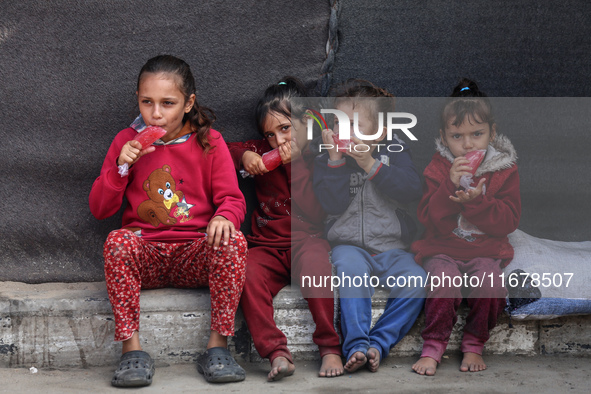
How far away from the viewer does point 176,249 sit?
2582 mm

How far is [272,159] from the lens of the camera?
2.84 metres

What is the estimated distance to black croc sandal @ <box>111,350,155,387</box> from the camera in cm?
225

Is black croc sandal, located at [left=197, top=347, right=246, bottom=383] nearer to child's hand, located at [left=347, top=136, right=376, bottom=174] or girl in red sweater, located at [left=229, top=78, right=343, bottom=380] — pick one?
girl in red sweater, located at [left=229, top=78, right=343, bottom=380]

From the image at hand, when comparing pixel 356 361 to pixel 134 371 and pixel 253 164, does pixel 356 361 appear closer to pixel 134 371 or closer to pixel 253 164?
pixel 134 371

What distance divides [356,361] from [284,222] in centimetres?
79

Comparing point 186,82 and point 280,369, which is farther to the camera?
point 186,82

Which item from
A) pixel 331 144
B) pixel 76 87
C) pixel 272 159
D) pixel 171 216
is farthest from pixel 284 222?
pixel 76 87

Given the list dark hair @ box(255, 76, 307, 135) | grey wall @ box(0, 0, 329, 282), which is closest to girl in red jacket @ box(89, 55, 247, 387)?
dark hair @ box(255, 76, 307, 135)

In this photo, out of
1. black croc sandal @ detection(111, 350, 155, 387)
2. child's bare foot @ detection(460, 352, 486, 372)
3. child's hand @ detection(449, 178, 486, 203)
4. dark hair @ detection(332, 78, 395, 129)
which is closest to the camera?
black croc sandal @ detection(111, 350, 155, 387)

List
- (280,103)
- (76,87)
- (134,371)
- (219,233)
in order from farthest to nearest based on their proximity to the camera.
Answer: (76,87), (280,103), (219,233), (134,371)

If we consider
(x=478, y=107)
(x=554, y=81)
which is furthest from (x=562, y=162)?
(x=478, y=107)

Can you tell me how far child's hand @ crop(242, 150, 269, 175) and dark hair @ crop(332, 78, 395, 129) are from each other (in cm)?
48

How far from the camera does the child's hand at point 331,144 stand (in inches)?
110

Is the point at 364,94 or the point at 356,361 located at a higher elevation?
the point at 364,94
